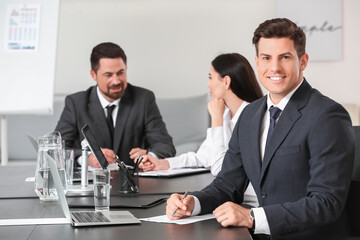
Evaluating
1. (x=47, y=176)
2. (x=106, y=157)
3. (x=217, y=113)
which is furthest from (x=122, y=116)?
(x=47, y=176)

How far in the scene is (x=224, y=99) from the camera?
2885 millimetres

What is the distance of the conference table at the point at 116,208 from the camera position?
1421 millimetres

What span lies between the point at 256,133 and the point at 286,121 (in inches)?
6.2

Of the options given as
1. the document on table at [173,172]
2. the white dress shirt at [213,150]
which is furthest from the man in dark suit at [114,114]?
the document on table at [173,172]

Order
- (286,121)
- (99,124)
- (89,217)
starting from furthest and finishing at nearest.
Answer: (99,124) < (286,121) < (89,217)

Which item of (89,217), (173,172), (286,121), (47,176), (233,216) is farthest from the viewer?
(173,172)

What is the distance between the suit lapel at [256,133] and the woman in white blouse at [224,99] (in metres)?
0.83

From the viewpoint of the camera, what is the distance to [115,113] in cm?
347

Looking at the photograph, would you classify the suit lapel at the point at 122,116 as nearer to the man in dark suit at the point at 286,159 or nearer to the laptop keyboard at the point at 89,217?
the man in dark suit at the point at 286,159

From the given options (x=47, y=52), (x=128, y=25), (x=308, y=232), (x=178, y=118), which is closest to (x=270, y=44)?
(x=308, y=232)

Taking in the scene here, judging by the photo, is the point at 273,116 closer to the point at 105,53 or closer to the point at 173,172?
the point at 173,172

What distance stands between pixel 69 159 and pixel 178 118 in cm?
247

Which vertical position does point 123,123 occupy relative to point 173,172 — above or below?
above

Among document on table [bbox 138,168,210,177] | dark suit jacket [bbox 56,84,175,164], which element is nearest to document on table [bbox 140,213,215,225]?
document on table [bbox 138,168,210,177]
